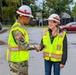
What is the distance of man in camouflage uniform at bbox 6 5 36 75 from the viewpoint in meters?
5.32

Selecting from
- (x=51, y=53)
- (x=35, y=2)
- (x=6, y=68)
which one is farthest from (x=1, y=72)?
(x=35, y=2)

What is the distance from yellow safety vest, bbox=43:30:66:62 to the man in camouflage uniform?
617 millimetres

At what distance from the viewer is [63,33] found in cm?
599

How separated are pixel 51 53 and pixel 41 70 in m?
4.13

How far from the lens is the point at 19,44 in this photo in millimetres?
5297

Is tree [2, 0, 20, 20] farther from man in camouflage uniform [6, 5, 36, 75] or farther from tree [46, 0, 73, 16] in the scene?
man in camouflage uniform [6, 5, 36, 75]

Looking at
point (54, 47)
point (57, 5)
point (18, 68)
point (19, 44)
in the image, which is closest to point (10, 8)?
point (57, 5)

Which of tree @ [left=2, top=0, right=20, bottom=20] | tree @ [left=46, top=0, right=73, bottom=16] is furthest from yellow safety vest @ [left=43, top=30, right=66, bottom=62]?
tree @ [left=46, top=0, right=73, bottom=16]

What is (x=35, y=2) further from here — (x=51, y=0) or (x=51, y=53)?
(x=51, y=53)

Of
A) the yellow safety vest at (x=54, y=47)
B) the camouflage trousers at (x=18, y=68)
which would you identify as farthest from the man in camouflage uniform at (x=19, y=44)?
the yellow safety vest at (x=54, y=47)

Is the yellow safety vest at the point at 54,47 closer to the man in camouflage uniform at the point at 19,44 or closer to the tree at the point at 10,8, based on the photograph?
the man in camouflage uniform at the point at 19,44

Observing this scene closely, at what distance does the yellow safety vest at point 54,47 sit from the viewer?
5.94m

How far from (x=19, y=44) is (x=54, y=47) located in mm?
882

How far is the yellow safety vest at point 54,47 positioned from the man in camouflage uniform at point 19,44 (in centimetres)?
62
